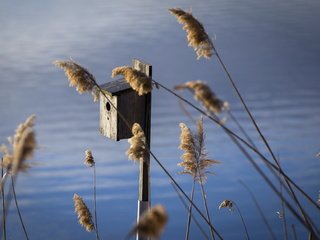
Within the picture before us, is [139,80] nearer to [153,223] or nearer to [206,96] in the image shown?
[206,96]

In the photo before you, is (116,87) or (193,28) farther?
(116,87)

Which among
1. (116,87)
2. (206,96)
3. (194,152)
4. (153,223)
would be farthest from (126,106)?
(153,223)

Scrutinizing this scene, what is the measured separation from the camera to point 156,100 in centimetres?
880

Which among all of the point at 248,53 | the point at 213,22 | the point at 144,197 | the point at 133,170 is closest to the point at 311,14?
the point at 213,22

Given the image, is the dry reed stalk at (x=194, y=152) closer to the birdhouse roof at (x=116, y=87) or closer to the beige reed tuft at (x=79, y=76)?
the beige reed tuft at (x=79, y=76)

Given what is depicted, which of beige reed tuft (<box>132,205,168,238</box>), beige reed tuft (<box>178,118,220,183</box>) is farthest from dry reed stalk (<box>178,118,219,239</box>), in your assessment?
beige reed tuft (<box>132,205,168,238</box>)

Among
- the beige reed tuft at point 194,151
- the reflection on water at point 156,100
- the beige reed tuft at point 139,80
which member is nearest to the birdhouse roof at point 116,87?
the beige reed tuft at point 194,151

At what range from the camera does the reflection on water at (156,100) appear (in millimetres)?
6035

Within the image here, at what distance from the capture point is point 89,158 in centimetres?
349

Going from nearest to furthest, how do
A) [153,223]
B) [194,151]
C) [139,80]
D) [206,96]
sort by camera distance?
[153,223]
[206,96]
[139,80]
[194,151]

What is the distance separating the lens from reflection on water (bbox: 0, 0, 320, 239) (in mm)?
6035

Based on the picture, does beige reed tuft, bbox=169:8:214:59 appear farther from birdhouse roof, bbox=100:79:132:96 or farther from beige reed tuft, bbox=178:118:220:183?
birdhouse roof, bbox=100:79:132:96

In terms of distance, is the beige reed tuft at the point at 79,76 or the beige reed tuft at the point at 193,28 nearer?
the beige reed tuft at the point at 193,28

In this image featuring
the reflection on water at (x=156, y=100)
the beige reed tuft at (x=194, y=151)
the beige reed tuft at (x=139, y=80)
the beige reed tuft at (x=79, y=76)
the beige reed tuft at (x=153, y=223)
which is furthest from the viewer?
the reflection on water at (x=156, y=100)
